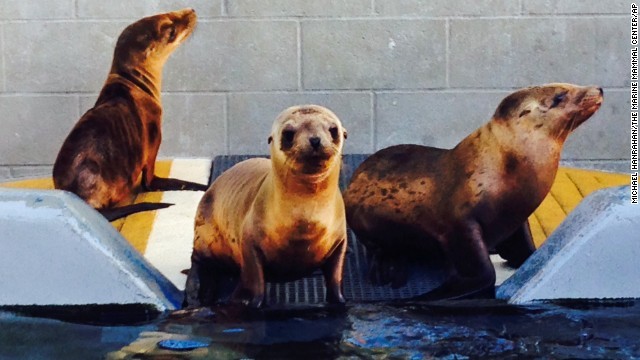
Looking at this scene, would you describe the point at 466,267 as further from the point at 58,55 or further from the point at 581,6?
the point at 58,55

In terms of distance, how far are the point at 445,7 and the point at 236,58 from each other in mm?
1179

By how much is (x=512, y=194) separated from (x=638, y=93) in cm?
260

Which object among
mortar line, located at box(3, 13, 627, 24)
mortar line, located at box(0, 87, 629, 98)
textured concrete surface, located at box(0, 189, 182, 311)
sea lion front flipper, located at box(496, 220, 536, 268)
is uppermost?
mortar line, located at box(3, 13, 627, 24)

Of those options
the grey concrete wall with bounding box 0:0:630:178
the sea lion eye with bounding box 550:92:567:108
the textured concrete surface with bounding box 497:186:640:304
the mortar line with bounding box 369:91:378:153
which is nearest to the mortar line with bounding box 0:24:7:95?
the grey concrete wall with bounding box 0:0:630:178

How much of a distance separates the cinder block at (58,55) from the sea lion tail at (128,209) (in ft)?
4.32

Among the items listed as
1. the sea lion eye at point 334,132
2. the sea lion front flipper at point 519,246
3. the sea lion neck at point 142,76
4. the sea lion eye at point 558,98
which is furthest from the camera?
the sea lion neck at point 142,76

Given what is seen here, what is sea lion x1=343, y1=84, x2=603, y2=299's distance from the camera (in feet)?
14.2

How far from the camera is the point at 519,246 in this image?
15.1ft

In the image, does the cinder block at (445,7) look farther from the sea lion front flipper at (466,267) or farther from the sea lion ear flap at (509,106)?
the sea lion front flipper at (466,267)

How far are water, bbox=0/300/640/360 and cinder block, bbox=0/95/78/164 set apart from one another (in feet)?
10.1

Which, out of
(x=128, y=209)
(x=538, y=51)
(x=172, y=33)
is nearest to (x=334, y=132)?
(x=128, y=209)

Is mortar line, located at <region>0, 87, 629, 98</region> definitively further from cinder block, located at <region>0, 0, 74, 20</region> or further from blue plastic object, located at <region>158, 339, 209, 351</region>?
blue plastic object, located at <region>158, 339, 209, 351</region>

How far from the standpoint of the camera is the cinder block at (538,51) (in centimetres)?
669

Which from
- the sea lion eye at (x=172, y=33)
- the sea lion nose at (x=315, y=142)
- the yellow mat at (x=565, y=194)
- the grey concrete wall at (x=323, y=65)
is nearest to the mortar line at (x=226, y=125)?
the grey concrete wall at (x=323, y=65)
